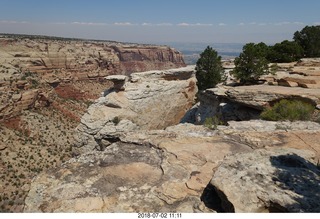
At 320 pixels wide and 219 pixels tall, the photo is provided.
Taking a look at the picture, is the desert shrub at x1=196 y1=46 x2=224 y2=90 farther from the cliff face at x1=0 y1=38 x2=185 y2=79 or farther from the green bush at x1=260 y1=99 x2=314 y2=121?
the cliff face at x1=0 y1=38 x2=185 y2=79

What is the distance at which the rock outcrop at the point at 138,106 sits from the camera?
2320 centimetres

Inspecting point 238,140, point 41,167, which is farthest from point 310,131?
point 41,167

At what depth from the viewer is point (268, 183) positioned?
6.63 metres

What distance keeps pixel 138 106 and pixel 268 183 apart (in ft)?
66.9

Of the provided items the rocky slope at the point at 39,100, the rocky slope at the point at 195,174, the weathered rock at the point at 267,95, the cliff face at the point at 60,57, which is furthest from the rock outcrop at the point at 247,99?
the cliff face at the point at 60,57

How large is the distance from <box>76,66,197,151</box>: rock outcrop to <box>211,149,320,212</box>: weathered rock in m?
14.2

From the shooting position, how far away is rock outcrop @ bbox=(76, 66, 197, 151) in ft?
76.1

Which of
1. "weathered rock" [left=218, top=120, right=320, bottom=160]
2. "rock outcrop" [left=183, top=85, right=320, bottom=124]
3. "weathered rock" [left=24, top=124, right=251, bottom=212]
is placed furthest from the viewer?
"rock outcrop" [left=183, top=85, right=320, bottom=124]

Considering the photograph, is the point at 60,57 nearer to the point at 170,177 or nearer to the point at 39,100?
the point at 39,100

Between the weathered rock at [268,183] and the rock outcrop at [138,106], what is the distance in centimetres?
1424

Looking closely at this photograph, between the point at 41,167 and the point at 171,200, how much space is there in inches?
1628

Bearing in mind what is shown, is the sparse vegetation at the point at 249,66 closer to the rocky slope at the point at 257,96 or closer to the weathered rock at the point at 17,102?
the rocky slope at the point at 257,96
